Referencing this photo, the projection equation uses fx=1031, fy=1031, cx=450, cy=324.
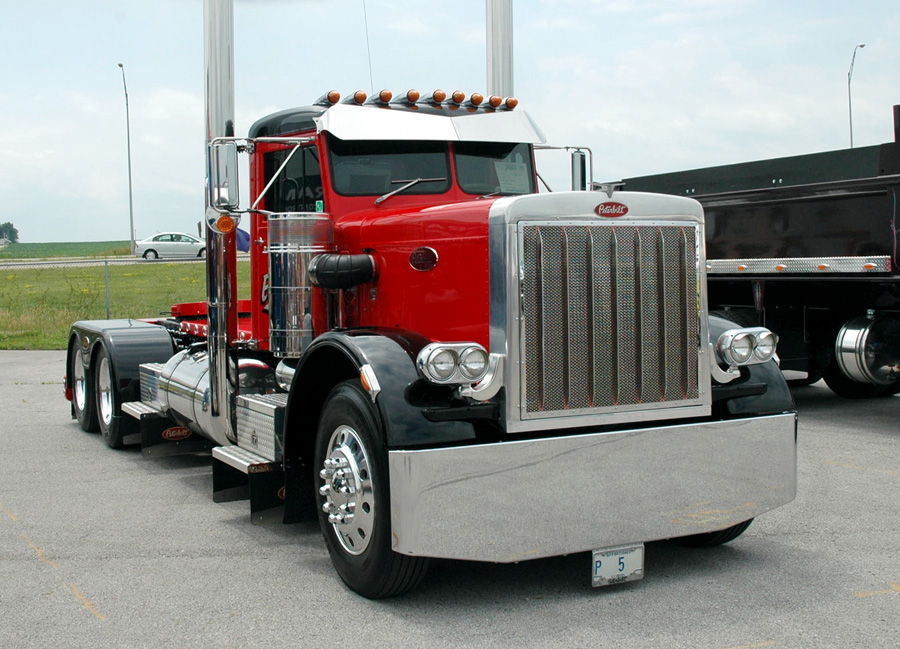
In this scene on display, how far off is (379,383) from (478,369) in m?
0.46

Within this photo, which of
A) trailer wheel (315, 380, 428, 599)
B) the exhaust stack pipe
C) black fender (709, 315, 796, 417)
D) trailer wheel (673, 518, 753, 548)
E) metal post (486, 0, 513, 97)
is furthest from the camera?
metal post (486, 0, 513, 97)

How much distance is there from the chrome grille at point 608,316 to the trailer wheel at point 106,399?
5269mm

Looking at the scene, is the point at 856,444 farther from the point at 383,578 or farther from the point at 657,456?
the point at 383,578

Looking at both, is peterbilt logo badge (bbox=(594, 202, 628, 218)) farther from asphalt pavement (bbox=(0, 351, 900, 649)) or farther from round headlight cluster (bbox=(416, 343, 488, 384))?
asphalt pavement (bbox=(0, 351, 900, 649))

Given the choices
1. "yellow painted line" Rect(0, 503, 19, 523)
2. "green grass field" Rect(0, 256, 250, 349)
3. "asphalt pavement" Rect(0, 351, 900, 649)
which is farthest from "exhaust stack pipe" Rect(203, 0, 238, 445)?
"green grass field" Rect(0, 256, 250, 349)

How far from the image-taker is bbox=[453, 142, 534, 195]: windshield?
6.48m

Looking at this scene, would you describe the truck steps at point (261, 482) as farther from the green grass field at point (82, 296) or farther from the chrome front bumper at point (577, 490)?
the green grass field at point (82, 296)

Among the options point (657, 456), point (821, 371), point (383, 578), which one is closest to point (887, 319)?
point (821, 371)

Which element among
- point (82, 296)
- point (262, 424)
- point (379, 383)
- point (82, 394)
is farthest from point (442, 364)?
point (82, 296)

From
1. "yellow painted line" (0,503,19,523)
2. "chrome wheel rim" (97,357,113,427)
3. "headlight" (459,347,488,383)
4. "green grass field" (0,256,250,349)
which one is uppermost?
"green grass field" (0,256,250,349)

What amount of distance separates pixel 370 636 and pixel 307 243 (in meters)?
2.52

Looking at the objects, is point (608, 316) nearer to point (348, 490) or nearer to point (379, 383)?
point (379, 383)

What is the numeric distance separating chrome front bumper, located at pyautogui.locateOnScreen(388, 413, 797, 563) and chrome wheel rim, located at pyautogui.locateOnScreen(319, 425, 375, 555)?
13.1 inches

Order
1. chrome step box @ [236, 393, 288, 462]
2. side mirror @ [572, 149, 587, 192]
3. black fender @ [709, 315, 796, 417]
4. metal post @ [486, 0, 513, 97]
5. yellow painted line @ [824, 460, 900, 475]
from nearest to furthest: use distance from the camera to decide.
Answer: black fender @ [709, 315, 796, 417]
chrome step box @ [236, 393, 288, 462]
side mirror @ [572, 149, 587, 192]
yellow painted line @ [824, 460, 900, 475]
metal post @ [486, 0, 513, 97]
